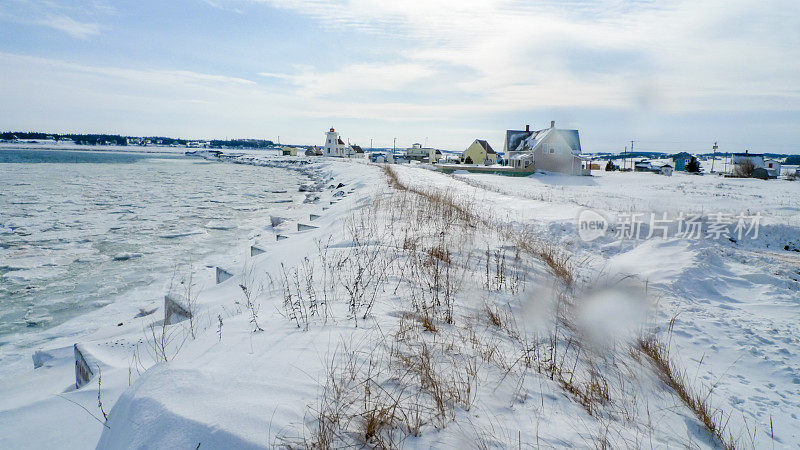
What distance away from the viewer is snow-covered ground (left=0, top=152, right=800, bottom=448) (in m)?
2.29

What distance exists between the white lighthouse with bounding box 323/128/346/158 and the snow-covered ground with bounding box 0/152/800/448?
78.9 meters

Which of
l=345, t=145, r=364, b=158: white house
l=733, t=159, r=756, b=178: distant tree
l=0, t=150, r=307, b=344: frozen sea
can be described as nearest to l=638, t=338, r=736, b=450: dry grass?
l=0, t=150, r=307, b=344: frozen sea

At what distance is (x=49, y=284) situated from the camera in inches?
273

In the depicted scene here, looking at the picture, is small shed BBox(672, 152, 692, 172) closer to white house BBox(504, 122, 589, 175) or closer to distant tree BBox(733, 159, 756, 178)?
distant tree BBox(733, 159, 756, 178)

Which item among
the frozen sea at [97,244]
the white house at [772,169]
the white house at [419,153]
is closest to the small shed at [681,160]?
the white house at [772,169]

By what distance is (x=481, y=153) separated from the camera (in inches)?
2440

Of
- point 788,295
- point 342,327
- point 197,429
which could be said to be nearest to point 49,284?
point 342,327

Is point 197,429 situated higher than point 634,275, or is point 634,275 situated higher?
point 197,429

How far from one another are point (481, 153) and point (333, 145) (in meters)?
35.7

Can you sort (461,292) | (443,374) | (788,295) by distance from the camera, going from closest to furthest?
(443,374), (461,292), (788,295)

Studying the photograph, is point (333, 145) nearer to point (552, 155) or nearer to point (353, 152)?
point (353, 152)

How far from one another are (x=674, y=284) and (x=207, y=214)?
14.2 metres

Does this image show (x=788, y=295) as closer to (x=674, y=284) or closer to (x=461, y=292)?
(x=674, y=284)

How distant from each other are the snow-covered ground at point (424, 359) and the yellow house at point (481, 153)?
182 feet
